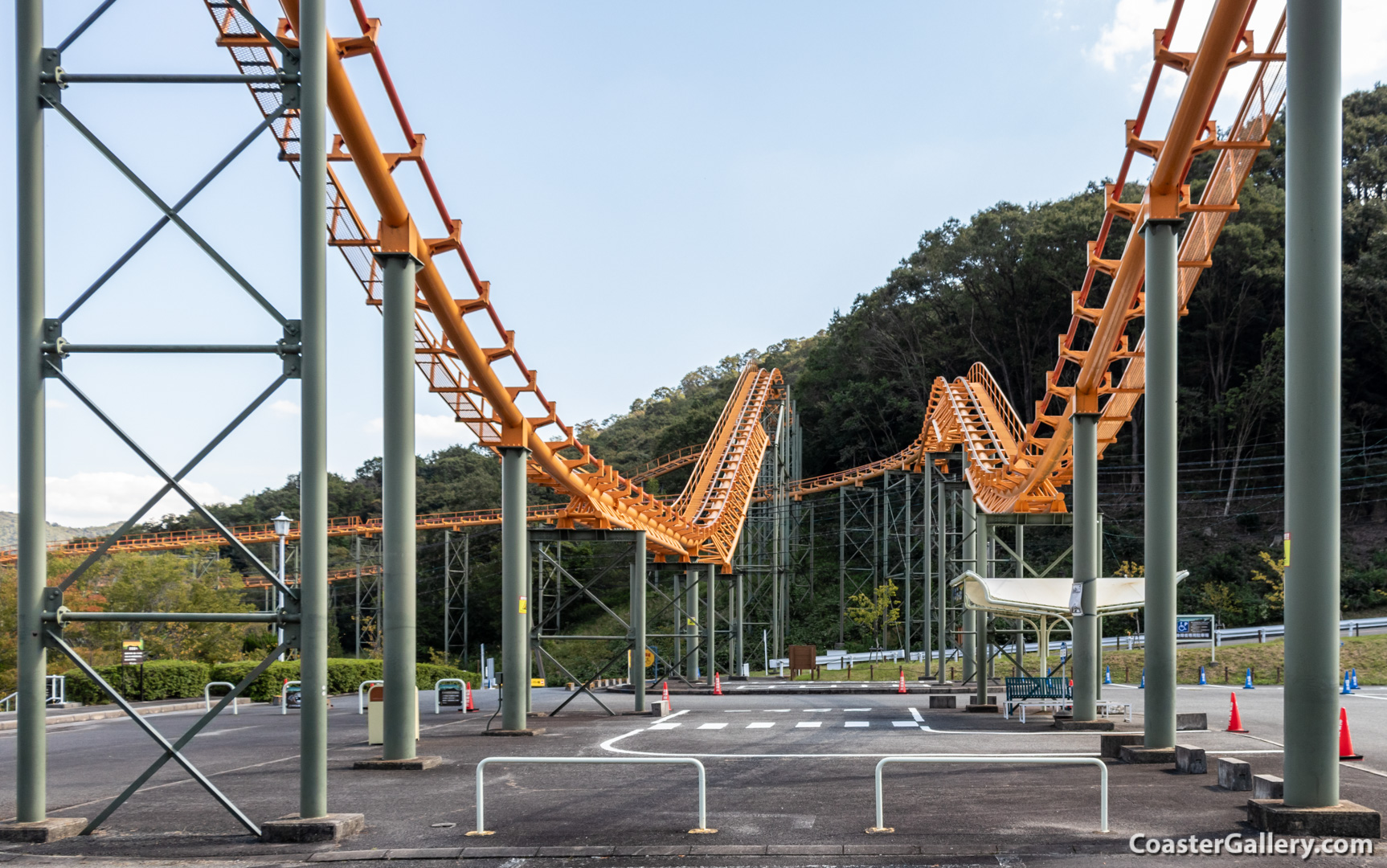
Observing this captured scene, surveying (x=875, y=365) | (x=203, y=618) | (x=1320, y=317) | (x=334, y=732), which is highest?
(x=875, y=365)

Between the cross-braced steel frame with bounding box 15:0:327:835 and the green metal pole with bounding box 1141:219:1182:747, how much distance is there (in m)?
9.40

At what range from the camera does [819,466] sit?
80.2m

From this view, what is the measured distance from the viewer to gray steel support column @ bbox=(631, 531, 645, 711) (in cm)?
2334

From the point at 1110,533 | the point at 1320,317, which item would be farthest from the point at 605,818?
the point at 1110,533

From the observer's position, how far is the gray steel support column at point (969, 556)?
93.8 feet

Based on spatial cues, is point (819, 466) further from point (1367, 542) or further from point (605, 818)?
point (605, 818)

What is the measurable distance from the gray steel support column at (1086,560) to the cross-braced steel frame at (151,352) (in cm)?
1234

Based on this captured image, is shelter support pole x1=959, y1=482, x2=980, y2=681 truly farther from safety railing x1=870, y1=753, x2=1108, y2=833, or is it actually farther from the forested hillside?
the forested hillside

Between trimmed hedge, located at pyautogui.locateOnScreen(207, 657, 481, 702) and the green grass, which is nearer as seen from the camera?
trimmed hedge, located at pyautogui.locateOnScreen(207, 657, 481, 702)

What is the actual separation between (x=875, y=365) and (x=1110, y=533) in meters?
20.0

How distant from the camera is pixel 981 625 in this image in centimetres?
2441

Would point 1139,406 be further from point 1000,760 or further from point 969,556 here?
point 1000,760

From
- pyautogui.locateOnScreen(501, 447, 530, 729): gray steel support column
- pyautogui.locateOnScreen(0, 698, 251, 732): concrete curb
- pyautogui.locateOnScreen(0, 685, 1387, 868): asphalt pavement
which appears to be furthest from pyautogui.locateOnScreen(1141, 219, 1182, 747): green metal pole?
pyautogui.locateOnScreen(0, 698, 251, 732): concrete curb

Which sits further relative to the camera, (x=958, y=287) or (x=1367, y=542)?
(x=958, y=287)
